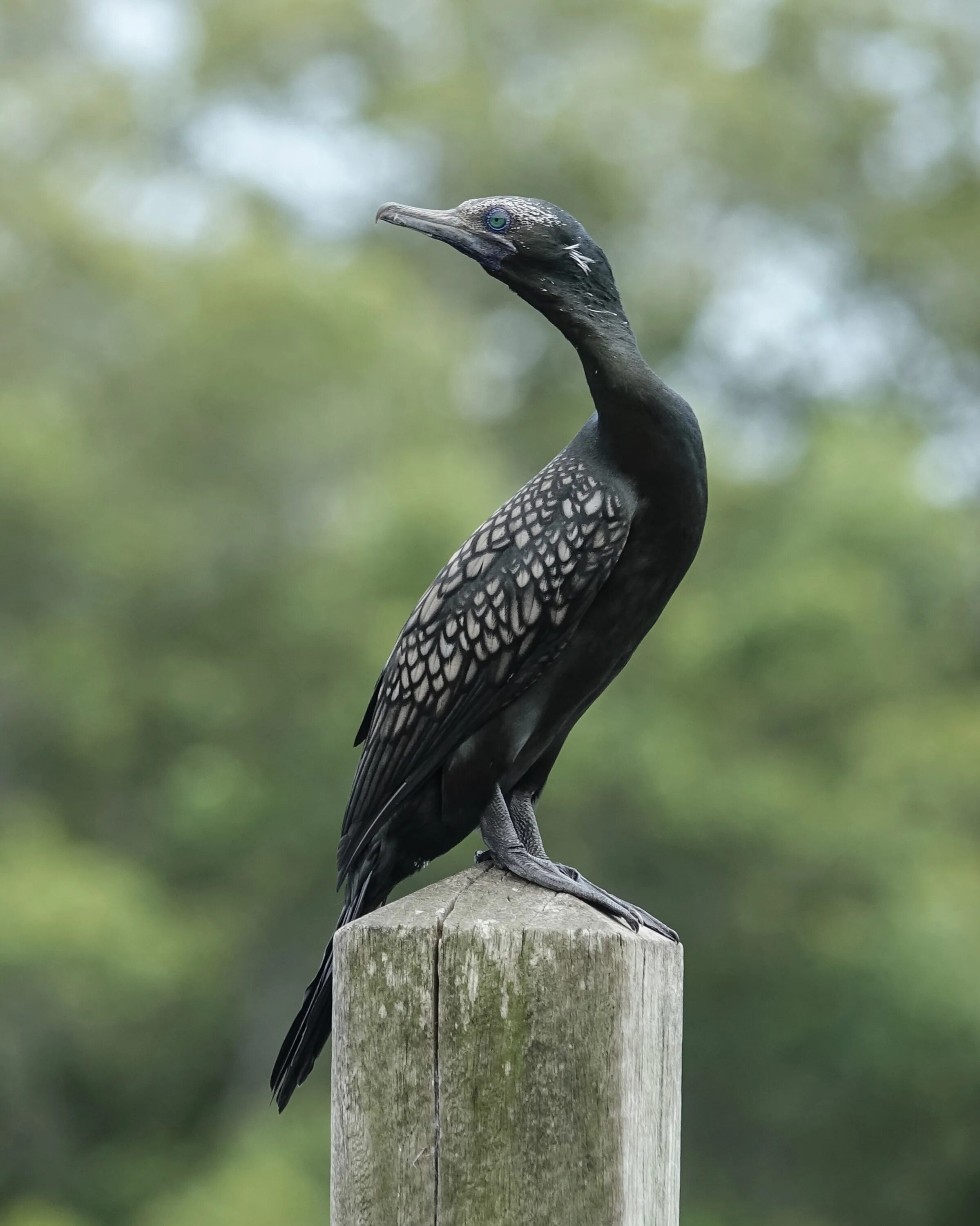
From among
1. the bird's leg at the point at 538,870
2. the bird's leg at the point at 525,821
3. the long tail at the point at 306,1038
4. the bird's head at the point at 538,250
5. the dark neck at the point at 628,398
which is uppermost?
the bird's head at the point at 538,250

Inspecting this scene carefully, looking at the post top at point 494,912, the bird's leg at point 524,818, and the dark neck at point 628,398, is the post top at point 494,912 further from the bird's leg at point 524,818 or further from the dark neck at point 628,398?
the dark neck at point 628,398

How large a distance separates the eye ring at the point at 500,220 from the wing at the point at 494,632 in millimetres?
461

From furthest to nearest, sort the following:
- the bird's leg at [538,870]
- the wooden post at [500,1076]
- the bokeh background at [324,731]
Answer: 1. the bokeh background at [324,731]
2. the bird's leg at [538,870]
3. the wooden post at [500,1076]

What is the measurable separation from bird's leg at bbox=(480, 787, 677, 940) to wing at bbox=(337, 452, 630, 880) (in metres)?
0.15

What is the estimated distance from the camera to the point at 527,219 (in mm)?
2773

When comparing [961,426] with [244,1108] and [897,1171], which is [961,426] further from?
[244,1108]

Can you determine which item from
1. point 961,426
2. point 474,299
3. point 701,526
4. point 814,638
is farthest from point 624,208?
point 701,526

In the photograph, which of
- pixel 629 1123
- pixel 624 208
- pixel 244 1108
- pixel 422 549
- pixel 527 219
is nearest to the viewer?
pixel 629 1123

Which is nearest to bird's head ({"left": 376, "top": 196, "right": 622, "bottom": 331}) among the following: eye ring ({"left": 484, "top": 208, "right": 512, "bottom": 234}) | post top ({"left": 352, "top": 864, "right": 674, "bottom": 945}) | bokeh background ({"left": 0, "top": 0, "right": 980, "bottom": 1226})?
eye ring ({"left": 484, "top": 208, "right": 512, "bottom": 234})

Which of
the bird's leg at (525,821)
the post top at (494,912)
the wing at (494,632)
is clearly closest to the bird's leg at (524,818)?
the bird's leg at (525,821)

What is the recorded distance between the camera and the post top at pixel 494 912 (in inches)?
87.4

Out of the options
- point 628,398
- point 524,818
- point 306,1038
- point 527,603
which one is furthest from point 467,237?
point 306,1038

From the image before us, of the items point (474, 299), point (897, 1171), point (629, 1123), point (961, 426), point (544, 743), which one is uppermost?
point (474, 299)

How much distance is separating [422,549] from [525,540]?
9636mm
